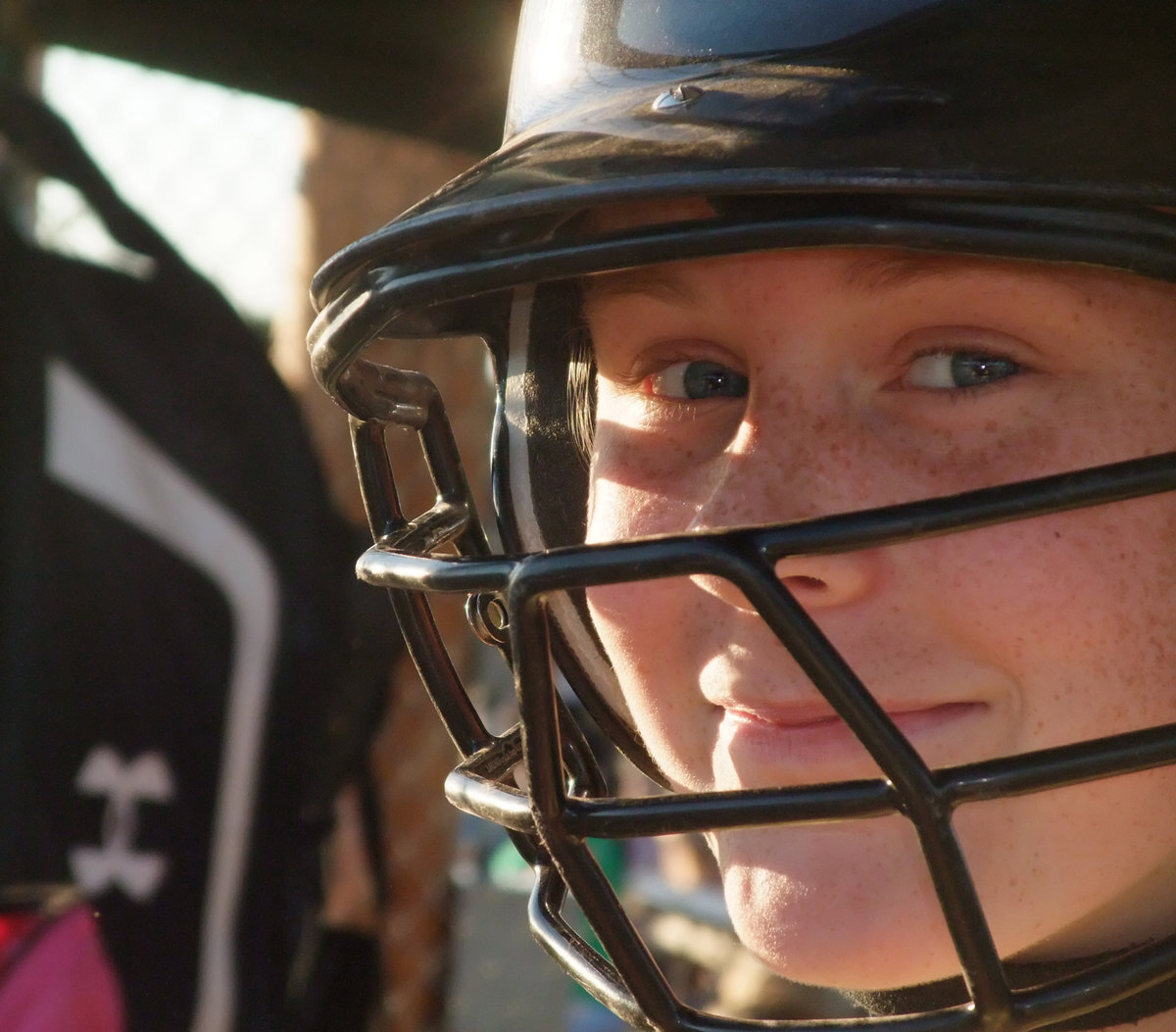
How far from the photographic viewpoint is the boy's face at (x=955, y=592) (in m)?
0.83

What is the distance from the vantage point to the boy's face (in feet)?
2.73

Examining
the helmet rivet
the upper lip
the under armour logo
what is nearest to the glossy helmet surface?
the helmet rivet

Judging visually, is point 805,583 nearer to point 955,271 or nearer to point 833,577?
point 833,577

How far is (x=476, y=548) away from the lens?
1.25 metres

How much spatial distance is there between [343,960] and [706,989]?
1823 millimetres

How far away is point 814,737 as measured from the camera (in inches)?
34.8

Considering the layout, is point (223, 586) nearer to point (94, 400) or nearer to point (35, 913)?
point (94, 400)

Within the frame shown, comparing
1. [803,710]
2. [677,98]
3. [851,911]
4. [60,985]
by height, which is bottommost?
[60,985]

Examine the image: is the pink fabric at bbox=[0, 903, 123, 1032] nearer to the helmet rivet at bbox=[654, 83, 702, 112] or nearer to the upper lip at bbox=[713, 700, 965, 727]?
the upper lip at bbox=[713, 700, 965, 727]

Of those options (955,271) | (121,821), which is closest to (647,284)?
(955,271)

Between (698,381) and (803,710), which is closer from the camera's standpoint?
(803,710)

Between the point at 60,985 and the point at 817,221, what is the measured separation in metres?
0.89

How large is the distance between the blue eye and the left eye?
14 cm

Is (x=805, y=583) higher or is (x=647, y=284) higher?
(x=647, y=284)
